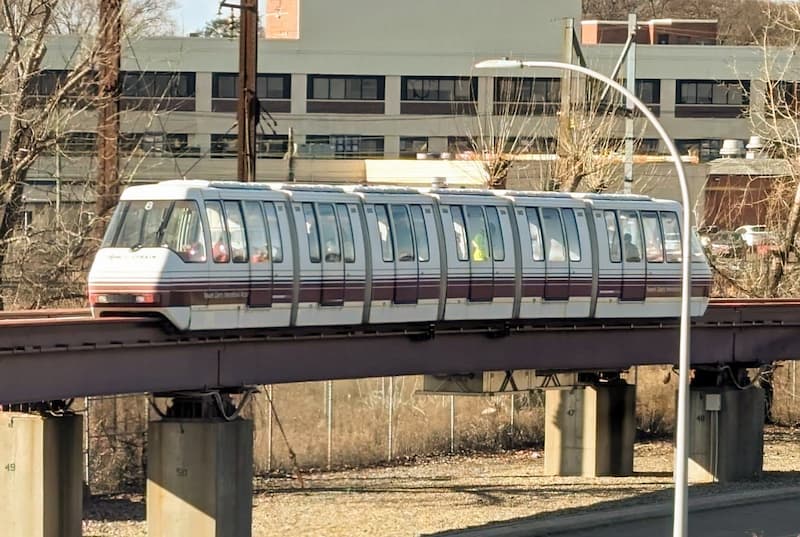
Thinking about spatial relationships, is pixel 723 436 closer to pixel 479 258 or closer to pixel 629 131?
pixel 629 131

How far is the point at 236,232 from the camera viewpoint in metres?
26.5

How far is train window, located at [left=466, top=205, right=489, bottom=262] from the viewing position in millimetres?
31156

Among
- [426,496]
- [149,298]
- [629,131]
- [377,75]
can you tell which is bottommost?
[426,496]

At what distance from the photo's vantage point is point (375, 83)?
3250 inches

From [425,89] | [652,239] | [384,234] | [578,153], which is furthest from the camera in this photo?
[425,89]

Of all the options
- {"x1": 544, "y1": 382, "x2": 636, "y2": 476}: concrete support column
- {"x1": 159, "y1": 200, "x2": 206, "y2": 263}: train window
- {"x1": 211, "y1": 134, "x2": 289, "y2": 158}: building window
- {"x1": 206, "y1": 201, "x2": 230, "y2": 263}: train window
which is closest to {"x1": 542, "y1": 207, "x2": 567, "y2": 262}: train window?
{"x1": 206, "y1": 201, "x2": 230, "y2": 263}: train window

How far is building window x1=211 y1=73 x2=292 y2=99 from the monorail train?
46088 millimetres

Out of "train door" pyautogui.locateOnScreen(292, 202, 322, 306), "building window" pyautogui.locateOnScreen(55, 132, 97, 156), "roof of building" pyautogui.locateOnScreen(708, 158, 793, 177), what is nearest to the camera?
"train door" pyautogui.locateOnScreen(292, 202, 322, 306)

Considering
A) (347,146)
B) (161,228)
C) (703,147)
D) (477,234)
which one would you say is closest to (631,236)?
(477,234)

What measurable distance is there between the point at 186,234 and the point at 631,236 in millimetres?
12378

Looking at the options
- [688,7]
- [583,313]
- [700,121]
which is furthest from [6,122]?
[688,7]

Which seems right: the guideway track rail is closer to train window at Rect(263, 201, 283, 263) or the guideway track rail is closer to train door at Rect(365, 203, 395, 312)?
train door at Rect(365, 203, 395, 312)

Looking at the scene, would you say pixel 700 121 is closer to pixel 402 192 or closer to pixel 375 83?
pixel 375 83

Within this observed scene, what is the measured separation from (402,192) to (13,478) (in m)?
8.89
